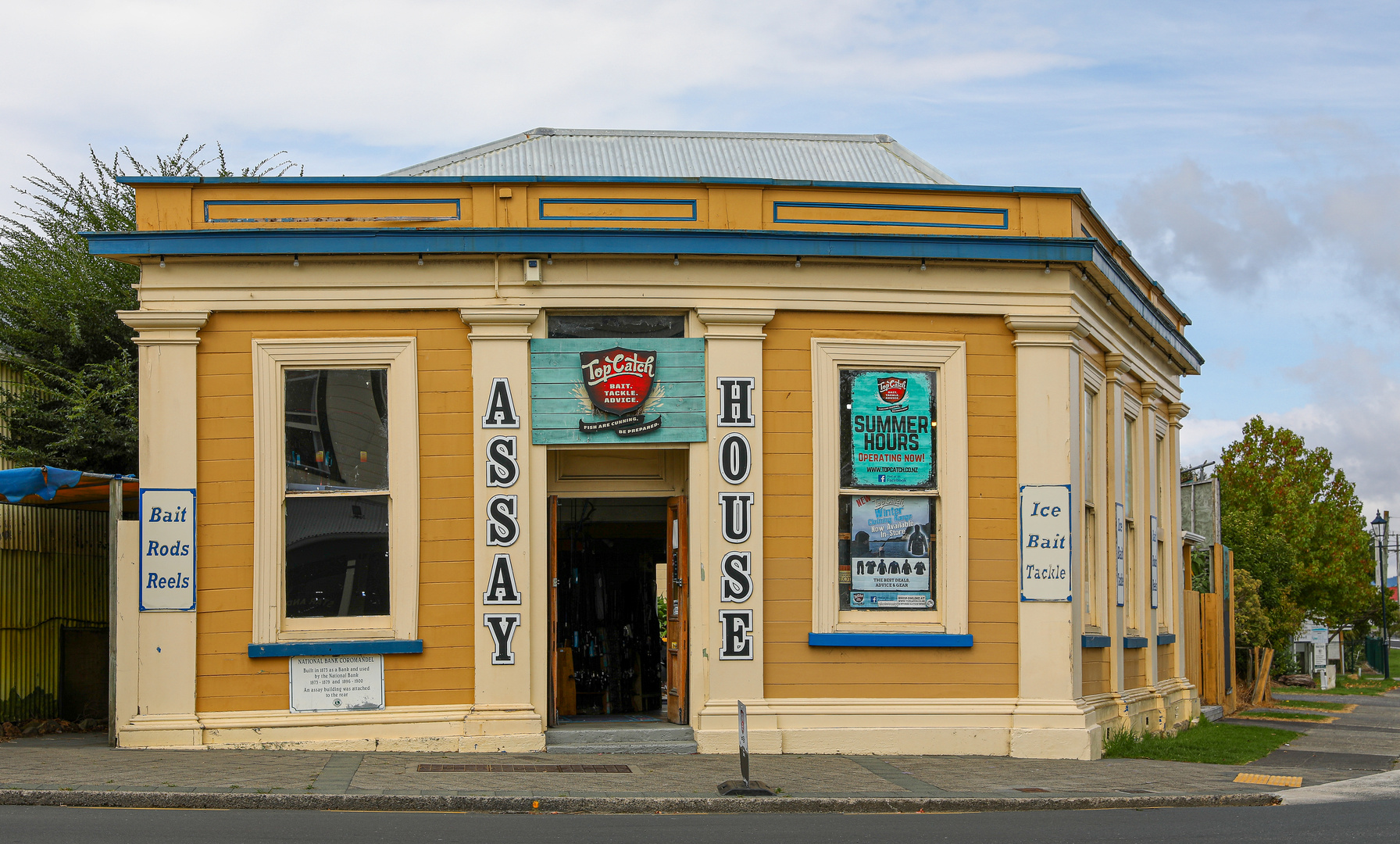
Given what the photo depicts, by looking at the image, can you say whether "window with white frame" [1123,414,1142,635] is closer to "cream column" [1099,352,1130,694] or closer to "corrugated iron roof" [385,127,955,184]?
"cream column" [1099,352,1130,694]

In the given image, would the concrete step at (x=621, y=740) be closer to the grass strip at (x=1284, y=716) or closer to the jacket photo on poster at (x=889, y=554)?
the jacket photo on poster at (x=889, y=554)

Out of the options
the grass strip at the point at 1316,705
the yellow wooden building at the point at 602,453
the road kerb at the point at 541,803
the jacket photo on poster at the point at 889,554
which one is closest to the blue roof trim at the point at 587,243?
the yellow wooden building at the point at 602,453

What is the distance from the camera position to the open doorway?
1555 centimetres

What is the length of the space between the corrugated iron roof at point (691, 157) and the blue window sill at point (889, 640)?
537 cm

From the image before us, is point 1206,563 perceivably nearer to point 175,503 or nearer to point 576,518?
point 576,518

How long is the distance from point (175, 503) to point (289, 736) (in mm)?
2499

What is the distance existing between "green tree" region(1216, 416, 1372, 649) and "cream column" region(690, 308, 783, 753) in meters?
24.3

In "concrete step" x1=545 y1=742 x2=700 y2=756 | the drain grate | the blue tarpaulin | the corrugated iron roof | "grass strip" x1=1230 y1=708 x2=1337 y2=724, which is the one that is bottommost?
"grass strip" x1=1230 y1=708 x2=1337 y2=724

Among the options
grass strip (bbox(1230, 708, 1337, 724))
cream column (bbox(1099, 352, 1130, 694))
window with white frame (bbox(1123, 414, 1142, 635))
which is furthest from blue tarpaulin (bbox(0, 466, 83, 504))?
grass strip (bbox(1230, 708, 1337, 724))

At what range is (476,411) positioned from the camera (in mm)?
13062

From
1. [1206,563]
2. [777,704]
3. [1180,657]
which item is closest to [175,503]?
[777,704]

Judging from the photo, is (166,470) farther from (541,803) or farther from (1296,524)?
(1296,524)

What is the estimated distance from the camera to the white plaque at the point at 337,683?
12.7 metres

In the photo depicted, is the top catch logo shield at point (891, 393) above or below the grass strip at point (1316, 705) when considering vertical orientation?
above
